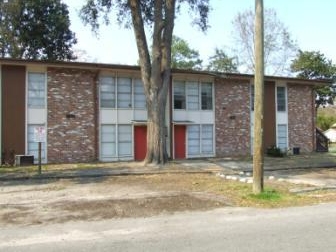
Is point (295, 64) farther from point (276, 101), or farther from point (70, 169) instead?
point (70, 169)

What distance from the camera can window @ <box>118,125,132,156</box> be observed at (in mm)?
27984

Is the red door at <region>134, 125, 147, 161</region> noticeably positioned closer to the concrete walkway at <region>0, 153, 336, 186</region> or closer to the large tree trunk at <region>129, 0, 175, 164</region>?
the concrete walkway at <region>0, 153, 336, 186</region>

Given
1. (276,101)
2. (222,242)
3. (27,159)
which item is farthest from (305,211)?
(276,101)

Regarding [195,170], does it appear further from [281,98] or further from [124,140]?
A: [281,98]

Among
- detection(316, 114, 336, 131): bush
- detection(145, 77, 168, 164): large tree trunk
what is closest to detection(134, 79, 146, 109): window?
detection(145, 77, 168, 164): large tree trunk

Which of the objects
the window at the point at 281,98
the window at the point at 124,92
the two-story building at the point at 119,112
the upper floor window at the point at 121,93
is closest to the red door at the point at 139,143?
the two-story building at the point at 119,112

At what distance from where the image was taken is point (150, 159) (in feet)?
79.0

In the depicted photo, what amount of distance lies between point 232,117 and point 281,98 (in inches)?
192

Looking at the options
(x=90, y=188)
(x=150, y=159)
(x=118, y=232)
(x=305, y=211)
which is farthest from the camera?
(x=150, y=159)

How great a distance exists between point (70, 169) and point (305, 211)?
511 inches

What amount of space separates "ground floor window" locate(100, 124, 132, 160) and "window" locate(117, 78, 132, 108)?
1240mm

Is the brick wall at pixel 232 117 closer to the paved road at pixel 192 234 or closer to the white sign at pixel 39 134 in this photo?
the white sign at pixel 39 134

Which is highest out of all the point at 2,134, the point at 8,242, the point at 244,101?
the point at 244,101

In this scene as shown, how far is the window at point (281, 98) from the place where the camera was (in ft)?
113
